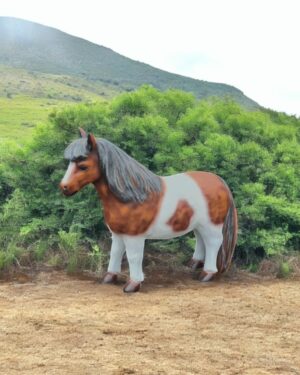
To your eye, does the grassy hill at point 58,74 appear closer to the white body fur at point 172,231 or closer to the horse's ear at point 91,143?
the white body fur at point 172,231

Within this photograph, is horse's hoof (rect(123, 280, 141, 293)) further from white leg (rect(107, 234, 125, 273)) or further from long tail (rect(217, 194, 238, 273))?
long tail (rect(217, 194, 238, 273))

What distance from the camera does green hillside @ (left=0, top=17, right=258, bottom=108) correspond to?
3332 inches

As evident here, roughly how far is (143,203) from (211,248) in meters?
1.01

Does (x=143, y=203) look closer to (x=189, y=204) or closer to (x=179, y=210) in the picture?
(x=179, y=210)

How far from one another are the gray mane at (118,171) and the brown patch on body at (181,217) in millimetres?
382

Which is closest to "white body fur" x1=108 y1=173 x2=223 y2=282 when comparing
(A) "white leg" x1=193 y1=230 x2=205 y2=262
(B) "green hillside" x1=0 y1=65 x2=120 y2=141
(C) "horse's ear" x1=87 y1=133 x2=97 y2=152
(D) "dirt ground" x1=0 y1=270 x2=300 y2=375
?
(A) "white leg" x1=193 y1=230 x2=205 y2=262

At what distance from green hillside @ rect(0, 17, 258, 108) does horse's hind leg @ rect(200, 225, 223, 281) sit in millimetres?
67513

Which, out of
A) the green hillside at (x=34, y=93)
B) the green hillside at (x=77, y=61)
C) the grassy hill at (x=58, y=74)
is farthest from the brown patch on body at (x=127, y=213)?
the green hillside at (x=77, y=61)

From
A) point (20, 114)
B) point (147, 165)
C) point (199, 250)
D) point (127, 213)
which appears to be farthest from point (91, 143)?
point (20, 114)

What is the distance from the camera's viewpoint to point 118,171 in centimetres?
532

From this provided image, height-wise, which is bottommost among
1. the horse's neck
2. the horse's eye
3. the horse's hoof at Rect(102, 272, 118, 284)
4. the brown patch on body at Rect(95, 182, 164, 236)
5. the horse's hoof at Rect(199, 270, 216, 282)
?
the horse's hoof at Rect(102, 272, 118, 284)

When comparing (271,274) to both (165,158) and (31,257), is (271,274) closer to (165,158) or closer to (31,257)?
(165,158)

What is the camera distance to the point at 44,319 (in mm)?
4277

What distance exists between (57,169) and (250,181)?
2564mm
